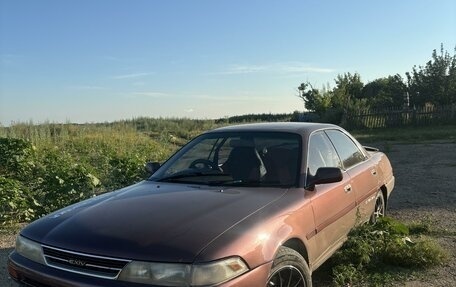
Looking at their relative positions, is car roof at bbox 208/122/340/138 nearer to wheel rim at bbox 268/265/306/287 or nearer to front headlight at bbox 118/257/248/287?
wheel rim at bbox 268/265/306/287

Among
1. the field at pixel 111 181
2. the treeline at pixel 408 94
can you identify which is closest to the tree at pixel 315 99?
the treeline at pixel 408 94

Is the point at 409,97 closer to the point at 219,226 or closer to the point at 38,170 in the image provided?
the point at 38,170

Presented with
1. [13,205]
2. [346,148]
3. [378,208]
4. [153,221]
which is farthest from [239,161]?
[13,205]

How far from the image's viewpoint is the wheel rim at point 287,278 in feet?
10.1

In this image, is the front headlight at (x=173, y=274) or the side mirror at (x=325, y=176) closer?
the front headlight at (x=173, y=274)

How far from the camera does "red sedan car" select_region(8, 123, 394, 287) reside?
2.66 m

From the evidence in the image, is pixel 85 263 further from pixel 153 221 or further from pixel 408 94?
pixel 408 94

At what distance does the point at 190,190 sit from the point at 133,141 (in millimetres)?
12424

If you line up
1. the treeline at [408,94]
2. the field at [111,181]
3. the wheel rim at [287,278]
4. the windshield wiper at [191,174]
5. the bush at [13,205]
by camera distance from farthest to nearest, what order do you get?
the treeline at [408,94] < the bush at [13,205] < the field at [111,181] < the windshield wiper at [191,174] < the wheel rim at [287,278]

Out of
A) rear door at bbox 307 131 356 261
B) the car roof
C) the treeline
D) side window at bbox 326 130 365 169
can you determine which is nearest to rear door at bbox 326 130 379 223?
side window at bbox 326 130 365 169

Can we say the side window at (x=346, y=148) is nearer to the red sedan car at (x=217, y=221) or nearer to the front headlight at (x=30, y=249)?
the red sedan car at (x=217, y=221)

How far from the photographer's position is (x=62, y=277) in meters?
2.75

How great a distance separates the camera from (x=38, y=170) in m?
8.77

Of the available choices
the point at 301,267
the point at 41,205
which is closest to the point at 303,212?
the point at 301,267
